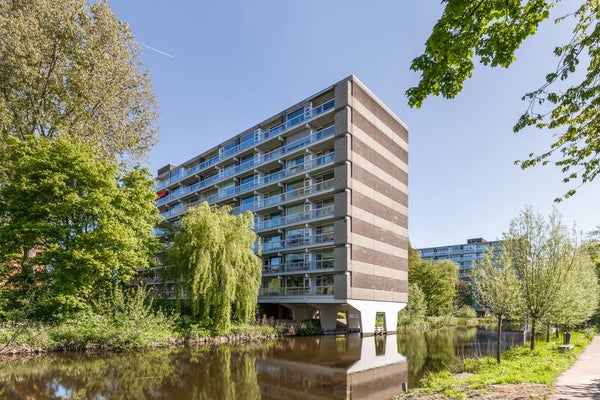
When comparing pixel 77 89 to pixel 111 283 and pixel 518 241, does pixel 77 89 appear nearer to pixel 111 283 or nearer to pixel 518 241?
pixel 111 283

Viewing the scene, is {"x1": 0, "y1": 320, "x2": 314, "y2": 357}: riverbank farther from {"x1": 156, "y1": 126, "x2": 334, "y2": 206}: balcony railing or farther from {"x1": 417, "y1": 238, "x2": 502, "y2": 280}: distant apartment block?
{"x1": 417, "y1": 238, "x2": 502, "y2": 280}: distant apartment block

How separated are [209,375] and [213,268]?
1175cm

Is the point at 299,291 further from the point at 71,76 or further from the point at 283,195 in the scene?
the point at 71,76

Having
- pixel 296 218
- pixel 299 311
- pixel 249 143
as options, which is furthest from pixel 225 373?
pixel 249 143

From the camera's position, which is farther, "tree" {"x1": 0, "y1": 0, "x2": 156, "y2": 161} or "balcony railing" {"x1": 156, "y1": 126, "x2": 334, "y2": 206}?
"balcony railing" {"x1": 156, "y1": 126, "x2": 334, "y2": 206}

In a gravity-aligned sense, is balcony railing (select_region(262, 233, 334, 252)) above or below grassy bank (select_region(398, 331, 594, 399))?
above

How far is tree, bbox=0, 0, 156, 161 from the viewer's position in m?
20.7

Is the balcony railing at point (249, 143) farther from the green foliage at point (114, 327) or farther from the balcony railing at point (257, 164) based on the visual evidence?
the green foliage at point (114, 327)

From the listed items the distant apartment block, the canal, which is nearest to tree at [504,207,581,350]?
the canal

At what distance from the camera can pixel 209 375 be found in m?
14.8

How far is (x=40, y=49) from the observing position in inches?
834

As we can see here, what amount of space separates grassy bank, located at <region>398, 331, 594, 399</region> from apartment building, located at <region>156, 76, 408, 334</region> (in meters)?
15.7

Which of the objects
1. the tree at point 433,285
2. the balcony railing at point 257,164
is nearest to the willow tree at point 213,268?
the balcony railing at point 257,164

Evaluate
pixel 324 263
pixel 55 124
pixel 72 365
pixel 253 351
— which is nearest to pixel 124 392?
pixel 72 365
